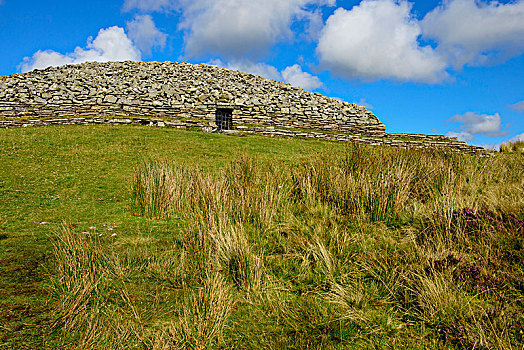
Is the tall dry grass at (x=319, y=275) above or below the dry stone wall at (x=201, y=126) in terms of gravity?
below

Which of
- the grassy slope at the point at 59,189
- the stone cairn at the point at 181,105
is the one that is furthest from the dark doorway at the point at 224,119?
the grassy slope at the point at 59,189

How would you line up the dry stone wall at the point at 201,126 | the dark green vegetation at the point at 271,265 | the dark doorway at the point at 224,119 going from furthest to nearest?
the dark doorway at the point at 224,119, the dry stone wall at the point at 201,126, the dark green vegetation at the point at 271,265

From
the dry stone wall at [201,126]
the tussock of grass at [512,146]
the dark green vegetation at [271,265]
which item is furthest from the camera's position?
the dry stone wall at [201,126]

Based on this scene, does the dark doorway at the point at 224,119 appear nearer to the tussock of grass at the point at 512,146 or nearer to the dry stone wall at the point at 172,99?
the dry stone wall at the point at 172,99

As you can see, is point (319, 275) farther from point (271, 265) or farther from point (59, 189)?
point (59, 189)

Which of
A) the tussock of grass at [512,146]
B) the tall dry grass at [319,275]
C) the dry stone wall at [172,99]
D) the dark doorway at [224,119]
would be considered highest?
the dry stone wall at [172,99]

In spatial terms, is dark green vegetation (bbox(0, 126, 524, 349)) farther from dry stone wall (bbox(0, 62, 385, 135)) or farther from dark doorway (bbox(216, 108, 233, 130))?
dry stone wall (bbox(0, 62, 385, 135))

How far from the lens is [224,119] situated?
65.4 ft

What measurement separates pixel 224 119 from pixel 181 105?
12.8ft

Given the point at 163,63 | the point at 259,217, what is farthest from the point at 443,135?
the point at 163,63

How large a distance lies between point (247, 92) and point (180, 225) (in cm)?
2028

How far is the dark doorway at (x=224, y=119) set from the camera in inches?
782

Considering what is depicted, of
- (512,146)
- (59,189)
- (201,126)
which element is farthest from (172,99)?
(512,146)

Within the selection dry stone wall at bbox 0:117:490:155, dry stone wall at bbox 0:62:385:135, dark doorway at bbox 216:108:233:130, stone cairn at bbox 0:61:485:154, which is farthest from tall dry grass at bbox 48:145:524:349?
dry stone wall at bbox 0:62:385:135
